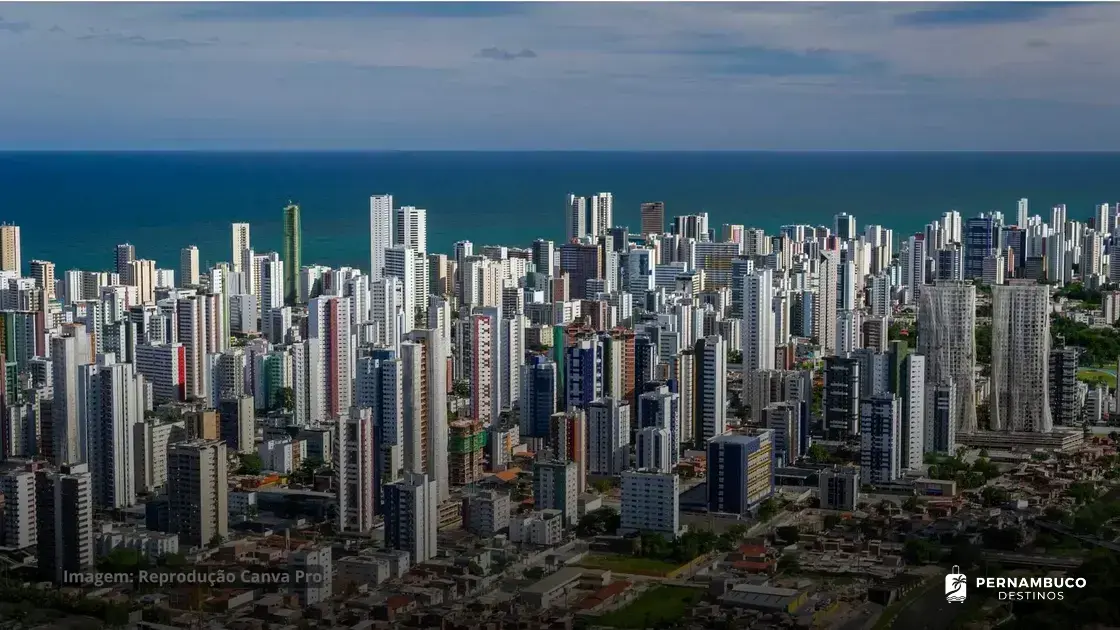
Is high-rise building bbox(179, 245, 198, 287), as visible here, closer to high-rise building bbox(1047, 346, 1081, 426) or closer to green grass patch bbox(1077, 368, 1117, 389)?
green grass patch bbox(1077, 368, 1117, 389)

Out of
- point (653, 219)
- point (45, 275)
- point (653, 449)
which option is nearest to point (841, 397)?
point (653, 449)

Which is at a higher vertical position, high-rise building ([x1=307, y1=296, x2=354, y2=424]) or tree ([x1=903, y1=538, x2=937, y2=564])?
high-rise building ([x1=307, y1=296, x2=354, y2=424])

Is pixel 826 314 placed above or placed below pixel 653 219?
below

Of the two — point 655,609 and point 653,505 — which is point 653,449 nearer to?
point 653,505

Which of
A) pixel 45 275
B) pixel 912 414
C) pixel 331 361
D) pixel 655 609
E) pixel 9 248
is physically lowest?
pixel 655 609

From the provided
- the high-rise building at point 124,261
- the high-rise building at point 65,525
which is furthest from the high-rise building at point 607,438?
the high-rise building at point 124,261

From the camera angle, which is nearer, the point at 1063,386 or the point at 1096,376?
the point at 1063,386

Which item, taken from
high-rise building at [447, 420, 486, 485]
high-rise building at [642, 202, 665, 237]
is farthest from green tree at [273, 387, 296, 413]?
high-rise building at [642, 202, 665, 237]
